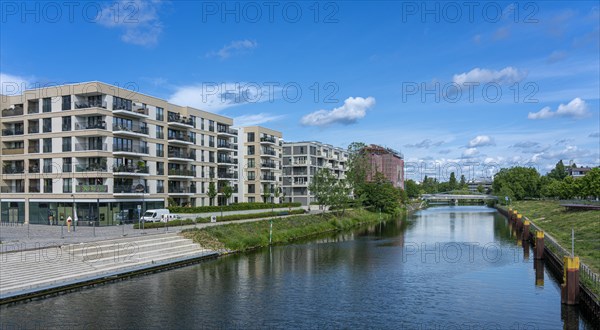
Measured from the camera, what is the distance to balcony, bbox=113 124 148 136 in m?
54.2

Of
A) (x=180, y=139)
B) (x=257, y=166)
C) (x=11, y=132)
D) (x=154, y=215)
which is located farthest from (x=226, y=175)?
(x=11, y=132)

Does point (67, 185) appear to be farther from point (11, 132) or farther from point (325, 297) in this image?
point (325, 297)

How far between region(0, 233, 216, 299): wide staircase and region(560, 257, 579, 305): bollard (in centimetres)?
2620

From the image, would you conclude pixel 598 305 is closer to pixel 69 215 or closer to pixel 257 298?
pixel 257 298

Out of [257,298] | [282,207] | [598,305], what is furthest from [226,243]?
[282,207]

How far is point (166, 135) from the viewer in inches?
2507

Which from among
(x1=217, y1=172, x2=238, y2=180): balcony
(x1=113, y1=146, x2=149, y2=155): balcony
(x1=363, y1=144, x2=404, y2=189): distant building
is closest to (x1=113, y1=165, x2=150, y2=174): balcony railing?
(x1=113, y1=146, x2=149, y2=155): balcony

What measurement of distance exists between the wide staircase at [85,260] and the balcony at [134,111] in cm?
1913

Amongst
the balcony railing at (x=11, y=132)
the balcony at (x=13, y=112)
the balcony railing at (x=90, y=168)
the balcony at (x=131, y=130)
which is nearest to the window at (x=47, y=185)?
Answer: the balcony railing at (x=90, y=168)

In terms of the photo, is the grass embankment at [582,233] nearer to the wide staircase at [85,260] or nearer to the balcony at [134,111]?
the wide staircase at [85,260]

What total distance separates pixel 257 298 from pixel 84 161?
1398 inches

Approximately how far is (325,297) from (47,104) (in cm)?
4405

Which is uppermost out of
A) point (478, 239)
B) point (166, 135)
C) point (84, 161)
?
point (166, 135)

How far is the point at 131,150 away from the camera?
56938mm
